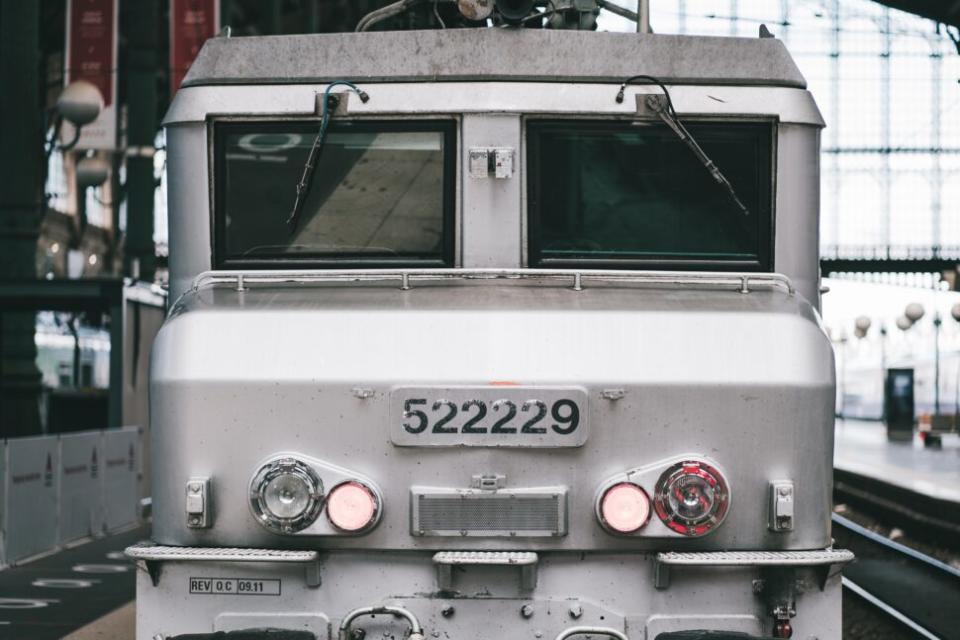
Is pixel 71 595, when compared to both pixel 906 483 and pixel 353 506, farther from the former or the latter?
pixel 906 483

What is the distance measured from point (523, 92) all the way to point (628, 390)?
138 centimetres

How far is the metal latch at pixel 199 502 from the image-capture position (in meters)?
5.15

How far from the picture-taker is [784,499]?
5.11 metres

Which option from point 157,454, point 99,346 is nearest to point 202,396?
point 157,454

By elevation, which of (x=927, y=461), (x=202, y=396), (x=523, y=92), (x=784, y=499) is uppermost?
(x=523, y=92)

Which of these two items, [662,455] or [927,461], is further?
[927,461]

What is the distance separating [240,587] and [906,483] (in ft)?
62.7

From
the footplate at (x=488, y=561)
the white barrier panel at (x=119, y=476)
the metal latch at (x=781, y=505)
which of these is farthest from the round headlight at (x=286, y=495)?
the white barrier panel at (x=119, y=476)

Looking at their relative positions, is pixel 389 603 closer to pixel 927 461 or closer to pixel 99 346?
pixel 927 461

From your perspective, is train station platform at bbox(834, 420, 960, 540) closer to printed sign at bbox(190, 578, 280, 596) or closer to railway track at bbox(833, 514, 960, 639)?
railway track at bbox(833, 514, 960, 639)

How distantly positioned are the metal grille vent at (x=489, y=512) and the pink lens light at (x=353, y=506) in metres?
0.15

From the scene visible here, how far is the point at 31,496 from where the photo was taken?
1436cm

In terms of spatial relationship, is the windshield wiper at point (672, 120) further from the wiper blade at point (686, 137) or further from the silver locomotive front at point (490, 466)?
the silver locomotive front at point (490, 466)

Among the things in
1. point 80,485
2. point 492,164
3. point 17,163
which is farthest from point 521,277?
point 17,163
